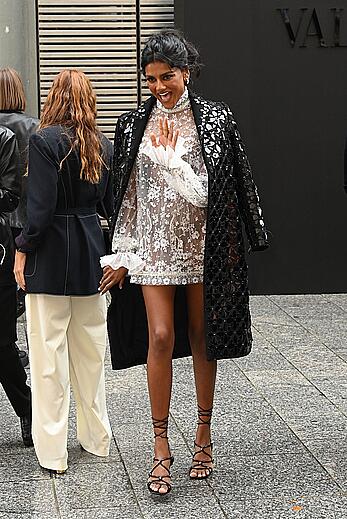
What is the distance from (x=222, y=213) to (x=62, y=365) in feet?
3.90

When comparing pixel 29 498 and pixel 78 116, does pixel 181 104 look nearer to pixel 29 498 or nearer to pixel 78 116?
pixel 78 116

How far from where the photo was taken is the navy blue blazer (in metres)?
5.88

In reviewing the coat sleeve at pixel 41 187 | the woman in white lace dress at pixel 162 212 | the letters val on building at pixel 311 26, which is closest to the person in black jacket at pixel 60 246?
the coat sleeve at pixel 41 187

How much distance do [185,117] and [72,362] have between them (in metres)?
1.46

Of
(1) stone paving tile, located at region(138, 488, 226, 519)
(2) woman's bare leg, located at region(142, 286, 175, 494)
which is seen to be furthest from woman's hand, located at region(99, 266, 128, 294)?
(1) stone paving tile, located at region(138, 488, 226, 519)

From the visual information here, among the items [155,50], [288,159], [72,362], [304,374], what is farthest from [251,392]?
[288,159]

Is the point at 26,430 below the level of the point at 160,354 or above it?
below

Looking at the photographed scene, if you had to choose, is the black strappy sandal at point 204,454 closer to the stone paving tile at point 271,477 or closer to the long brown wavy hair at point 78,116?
the stone paving tile at point 271,477

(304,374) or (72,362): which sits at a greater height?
(72,362)

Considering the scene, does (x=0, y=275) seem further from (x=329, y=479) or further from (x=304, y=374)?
(x=304, y=374)

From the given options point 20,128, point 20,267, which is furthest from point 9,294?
point 20,128

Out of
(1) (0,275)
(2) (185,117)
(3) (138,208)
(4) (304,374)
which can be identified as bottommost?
(4) (304,374)

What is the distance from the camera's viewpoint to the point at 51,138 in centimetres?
592

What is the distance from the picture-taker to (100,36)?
37.5 feet
